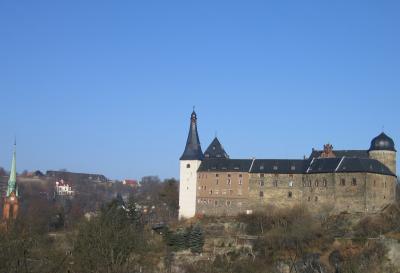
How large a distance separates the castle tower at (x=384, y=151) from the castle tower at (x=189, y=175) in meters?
17.9

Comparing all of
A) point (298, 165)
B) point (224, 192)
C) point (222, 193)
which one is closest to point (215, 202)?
point (222, 193)

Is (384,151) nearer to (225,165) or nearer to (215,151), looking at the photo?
(225,165)

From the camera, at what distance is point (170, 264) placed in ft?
221

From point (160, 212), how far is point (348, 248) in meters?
28.9

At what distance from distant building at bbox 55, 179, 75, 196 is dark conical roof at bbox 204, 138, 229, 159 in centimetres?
7992

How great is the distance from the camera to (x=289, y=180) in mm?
73812

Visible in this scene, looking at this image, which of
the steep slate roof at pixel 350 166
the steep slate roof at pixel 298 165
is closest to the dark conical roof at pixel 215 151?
the steep slate roof at pixel 298 165

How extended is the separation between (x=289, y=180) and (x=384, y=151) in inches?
378

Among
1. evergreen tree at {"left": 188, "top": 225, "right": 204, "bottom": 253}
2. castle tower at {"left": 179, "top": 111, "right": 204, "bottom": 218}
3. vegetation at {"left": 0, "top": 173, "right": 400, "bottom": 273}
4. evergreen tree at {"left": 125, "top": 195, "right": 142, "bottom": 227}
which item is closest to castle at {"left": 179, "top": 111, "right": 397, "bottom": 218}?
castle tower at {"left": 179, "top": 111, "right": 204, "bottom": 218}

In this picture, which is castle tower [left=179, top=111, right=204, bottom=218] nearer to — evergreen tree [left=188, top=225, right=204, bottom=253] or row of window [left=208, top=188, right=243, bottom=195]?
row of window [left=208, top=188, right=243, bottom=195]

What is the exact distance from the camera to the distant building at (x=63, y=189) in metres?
158

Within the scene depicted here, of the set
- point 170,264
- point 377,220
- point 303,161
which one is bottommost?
Result: point 170,264

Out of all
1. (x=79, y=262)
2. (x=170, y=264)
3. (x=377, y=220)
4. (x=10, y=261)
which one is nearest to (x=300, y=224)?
(x=377, y=220)

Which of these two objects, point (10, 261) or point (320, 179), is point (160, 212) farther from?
point (10, 261)
